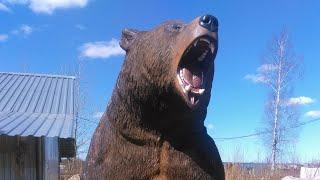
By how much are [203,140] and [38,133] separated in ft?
14.7

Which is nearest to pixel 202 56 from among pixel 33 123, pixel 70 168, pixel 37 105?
pixel 33 123

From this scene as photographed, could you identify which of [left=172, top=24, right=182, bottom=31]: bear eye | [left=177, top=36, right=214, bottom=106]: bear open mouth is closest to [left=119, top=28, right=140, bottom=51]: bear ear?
[left=172, top=24, right=182, bottom=31]: bear eye

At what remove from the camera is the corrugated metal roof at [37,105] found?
6.90m

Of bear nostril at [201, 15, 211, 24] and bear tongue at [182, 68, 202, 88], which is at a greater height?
Result: bear nostril at [201, 15, 211, 24]

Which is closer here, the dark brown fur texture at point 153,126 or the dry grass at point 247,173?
the dark brown fur texture at point 153,126

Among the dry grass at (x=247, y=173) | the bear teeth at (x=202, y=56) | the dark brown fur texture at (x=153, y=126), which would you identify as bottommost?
the dry grass at (x=247, y=173)

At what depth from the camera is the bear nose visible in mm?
2129

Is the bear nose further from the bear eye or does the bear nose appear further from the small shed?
the small shed

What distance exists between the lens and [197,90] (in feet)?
6.97

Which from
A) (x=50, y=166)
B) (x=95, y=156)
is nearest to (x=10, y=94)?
(x=50, y=166)

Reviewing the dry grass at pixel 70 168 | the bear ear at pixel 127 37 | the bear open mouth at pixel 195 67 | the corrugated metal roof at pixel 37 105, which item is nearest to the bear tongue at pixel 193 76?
the bear open mouth at pixel 195 67

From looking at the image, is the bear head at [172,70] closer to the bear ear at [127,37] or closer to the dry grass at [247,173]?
the bear ear at [127,37]

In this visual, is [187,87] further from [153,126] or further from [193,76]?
[153,126]

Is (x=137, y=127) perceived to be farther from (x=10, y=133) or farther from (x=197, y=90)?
(x=10, y=133)
